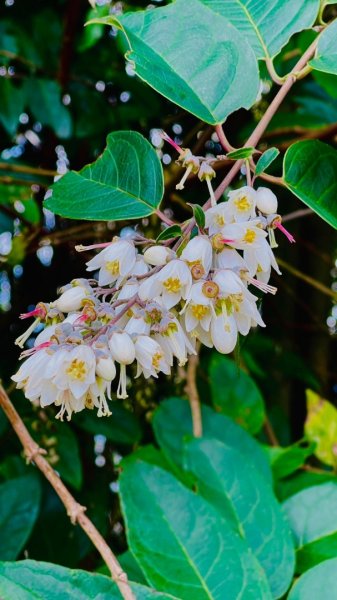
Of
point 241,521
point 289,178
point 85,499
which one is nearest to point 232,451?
point 241,521

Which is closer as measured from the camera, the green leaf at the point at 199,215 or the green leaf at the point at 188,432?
the green leaf at the point at 199,215

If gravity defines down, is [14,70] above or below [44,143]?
above

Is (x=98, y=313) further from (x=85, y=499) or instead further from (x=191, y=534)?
(x=85, y=499)

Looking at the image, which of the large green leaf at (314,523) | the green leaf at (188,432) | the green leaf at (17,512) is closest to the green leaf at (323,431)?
the green leaf at (188,432)

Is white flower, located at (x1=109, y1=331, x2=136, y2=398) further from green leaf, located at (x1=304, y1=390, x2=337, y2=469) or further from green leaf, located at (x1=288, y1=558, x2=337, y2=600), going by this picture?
green leaf, located at (x1=304, y1=390, x2=337, y2=469)

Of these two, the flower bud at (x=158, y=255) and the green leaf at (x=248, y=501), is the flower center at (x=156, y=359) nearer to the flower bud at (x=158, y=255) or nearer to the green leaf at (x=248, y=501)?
the flower bud at (x=158, y=255)

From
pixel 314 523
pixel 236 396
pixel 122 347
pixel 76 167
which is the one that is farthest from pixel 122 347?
pixel 76 167
